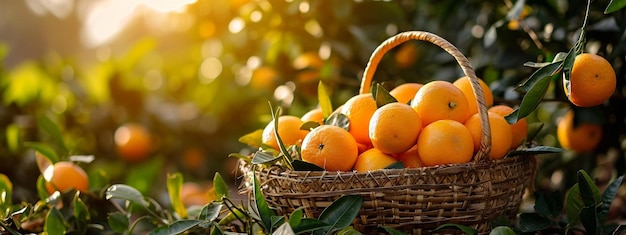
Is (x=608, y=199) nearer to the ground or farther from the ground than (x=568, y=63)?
nearer to the ground

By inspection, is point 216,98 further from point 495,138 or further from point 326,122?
point 495,138

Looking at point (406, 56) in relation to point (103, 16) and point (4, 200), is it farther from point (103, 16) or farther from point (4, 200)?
point (103, 16)

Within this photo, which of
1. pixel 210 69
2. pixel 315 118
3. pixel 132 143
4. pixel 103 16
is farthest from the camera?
pixel 103 16

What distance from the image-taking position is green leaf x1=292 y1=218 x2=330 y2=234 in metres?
0.96

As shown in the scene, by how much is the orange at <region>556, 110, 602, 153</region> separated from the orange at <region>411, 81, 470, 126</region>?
0.48 metres

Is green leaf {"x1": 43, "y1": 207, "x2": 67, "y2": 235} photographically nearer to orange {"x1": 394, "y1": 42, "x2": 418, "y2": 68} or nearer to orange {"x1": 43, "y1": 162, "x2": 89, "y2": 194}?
orange {"x1": 43, "y1": 162, "x2": 89, "y2": 194}

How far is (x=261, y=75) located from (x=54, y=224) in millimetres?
993

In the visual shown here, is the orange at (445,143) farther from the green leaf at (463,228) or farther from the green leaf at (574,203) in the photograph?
the green leaf at (574,203)

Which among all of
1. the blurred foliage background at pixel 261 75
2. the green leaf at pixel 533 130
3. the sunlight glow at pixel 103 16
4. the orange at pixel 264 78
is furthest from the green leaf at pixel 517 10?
the sunlight glow at pixel 103 16

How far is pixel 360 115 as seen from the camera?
112cm

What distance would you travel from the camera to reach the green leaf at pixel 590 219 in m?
1.03

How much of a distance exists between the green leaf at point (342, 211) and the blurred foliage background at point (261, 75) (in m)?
0.26

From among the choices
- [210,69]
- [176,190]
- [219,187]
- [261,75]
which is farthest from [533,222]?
[210,69]

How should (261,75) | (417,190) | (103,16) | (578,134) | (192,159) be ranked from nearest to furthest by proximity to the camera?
(417,190) → (578,134) → (261,75) → (192,159) → (103,16)
